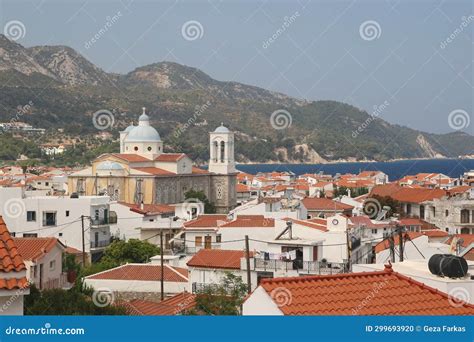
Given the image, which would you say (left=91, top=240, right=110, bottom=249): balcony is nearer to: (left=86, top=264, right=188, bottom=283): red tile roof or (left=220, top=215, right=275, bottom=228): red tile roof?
(left=220, top=215, right=275, bottom=228): red tile roof

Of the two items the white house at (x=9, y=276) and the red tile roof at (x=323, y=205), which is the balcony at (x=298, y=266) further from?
the red tile roof at (x=323, y=205)

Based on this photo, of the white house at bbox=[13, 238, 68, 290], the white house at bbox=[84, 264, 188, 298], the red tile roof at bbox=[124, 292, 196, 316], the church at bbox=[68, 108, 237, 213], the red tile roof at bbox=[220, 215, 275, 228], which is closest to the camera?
the red tile roof at bbox=[124, 292, 196, 316]

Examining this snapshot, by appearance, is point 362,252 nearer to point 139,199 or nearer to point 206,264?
point 206,264

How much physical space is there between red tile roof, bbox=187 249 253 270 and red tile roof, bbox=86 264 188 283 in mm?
565

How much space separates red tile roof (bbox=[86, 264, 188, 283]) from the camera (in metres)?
18.9

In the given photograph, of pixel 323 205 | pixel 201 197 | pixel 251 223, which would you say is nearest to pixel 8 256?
pixel 251 223

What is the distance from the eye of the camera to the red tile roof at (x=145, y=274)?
18891mm

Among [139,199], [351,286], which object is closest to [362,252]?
[351,286]

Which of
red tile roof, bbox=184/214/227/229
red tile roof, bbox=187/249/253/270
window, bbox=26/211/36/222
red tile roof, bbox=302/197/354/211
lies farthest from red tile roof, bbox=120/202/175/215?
red tile roof, bbox=187/249/253/270

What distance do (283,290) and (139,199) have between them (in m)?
39.2

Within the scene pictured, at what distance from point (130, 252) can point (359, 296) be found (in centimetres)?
1904

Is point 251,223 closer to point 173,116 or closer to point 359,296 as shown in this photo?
→ point 359,296

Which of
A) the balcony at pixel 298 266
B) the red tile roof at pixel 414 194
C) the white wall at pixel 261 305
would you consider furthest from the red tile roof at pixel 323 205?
the white wall at pixel 261 305

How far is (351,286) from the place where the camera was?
6.41 meters
